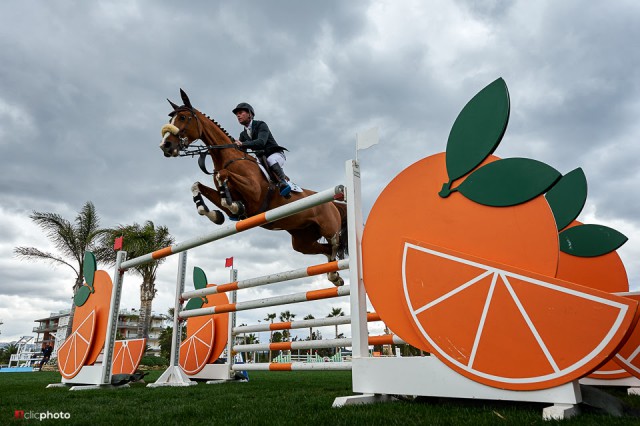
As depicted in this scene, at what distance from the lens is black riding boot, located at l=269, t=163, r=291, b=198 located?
410cm

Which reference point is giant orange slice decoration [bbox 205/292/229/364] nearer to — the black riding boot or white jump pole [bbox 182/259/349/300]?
white jump pole [bbox 182/259/349/300]

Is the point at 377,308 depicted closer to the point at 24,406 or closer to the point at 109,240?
the point at 24,406

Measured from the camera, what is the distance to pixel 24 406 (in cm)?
288

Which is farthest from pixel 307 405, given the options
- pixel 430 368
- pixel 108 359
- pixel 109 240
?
pixel 109 240

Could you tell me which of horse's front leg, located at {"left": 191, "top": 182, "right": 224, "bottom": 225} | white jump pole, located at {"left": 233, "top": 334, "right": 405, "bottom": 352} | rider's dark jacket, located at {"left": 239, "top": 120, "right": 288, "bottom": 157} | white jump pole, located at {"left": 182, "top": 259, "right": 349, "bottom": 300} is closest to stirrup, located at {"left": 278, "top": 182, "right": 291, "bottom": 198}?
rider's dark jacket, located at {"left": 239, "top": 120, "right": 288, "bottom": 157}

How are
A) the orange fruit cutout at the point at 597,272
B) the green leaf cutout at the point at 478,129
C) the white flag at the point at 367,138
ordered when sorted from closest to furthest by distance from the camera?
the green leaf cutout at the point at 478,129
the white flag at the point at 367,138
the orange fruit cutout at the point at 597,272

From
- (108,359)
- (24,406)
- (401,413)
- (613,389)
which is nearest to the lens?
(401,413)

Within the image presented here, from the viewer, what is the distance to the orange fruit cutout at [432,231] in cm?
198

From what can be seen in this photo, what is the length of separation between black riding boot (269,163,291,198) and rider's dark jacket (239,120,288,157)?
0.69 feet

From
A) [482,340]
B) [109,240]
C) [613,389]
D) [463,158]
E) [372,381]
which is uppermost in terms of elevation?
[109,240]

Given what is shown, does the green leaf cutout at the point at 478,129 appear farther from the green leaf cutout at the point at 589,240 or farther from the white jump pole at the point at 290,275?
the green leaf cutout at the point at 589,240

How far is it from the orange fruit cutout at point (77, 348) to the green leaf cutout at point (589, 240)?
5.28 m

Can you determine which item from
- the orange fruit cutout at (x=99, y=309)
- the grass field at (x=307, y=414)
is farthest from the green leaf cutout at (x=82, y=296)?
the grass field at (x=307, y=414)

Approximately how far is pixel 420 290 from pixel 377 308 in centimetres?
31
